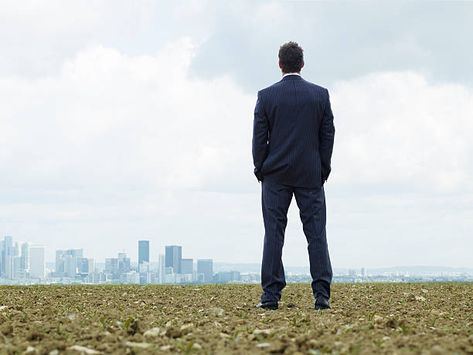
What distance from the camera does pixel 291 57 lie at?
9.01m

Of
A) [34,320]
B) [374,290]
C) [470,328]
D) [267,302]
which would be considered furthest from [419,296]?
[34,320]

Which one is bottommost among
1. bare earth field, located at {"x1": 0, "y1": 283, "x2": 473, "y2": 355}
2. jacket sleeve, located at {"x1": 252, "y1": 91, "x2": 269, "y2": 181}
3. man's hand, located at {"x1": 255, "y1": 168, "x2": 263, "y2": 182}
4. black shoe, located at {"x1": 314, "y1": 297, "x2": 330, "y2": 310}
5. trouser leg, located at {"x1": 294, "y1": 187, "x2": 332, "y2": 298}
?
bare earth field, located at {"x1": 0, "y1": 283, "x2": 473, "y2": 355}

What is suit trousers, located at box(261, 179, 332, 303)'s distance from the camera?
29.3 ft

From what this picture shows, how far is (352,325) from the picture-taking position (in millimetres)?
6898

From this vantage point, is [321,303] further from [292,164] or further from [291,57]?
[291,57]

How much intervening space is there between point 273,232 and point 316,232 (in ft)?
1.67

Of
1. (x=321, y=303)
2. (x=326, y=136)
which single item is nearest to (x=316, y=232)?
(x=321, y=303)

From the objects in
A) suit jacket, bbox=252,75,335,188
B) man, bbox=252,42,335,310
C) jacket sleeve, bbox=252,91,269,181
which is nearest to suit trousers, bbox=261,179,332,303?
man, bbox=252,42,335,310

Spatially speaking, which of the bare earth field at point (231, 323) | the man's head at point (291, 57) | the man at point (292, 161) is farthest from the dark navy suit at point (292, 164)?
the bare earth field at point (231, 323)

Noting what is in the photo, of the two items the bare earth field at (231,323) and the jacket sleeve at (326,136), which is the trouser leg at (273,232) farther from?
→ the jacket sleeve at (326,136)

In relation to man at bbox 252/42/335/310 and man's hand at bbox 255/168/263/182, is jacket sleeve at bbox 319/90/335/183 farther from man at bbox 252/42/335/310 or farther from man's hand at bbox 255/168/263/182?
man's hand at bbox 255/168/263/182

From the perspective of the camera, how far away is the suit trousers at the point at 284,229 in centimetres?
894

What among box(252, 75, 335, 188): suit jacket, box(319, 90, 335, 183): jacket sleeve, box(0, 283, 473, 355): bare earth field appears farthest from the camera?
box(319, 90, 335, 183): jacket sleeve

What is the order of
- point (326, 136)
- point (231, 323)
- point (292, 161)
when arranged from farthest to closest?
point (326, 136) < point (292, 161) < point (231, 323)
